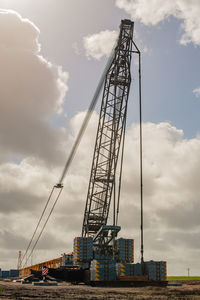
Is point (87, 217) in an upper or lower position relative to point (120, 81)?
lower

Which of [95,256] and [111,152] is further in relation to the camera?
[111,152]

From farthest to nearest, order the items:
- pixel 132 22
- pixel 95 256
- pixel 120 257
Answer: pixel 132 22 < pixel 95 256 < pixel 120 257

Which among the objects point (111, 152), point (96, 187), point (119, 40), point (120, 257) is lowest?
point (120, 257)

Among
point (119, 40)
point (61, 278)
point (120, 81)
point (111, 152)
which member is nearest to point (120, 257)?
point (61, 278)

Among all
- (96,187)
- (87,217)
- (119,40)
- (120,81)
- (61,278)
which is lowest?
(61,278)

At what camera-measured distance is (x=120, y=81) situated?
149 feet

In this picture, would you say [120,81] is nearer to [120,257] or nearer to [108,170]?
[108,170]

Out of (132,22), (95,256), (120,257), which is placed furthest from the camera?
(132,22)

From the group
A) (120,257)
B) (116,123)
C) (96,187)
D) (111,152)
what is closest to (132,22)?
(116,123)

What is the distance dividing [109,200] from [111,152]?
6.82m

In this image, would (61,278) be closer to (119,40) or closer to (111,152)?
(111,152)

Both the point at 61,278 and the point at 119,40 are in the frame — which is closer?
the point at 61,278

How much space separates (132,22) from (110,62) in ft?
20.1

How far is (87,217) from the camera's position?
45906 mm
